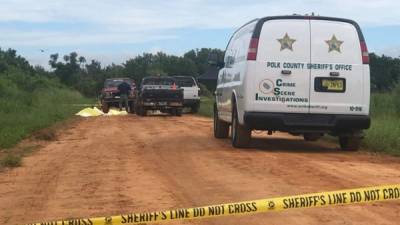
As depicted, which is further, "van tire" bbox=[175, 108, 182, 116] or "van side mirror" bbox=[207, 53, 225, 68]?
"van tire" bbox=[175, 108, 182, 116]

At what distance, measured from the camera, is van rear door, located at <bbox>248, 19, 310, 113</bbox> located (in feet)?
43.0

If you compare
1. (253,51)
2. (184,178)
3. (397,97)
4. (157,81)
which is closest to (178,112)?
(157,81)

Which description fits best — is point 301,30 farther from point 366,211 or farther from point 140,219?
point 140,219

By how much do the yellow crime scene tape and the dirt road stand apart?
63 cm

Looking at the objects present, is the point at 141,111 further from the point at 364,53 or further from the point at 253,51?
the point at 364,53

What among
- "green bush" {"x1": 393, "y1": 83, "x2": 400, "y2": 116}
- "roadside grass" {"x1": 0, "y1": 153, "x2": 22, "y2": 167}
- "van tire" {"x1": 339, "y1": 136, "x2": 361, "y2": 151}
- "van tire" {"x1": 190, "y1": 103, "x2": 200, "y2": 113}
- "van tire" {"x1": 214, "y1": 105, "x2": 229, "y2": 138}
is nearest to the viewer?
"roadside grass" {"x1": 0, "y1": 153, "x2": 22, "y2": 167}

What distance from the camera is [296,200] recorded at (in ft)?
20.1

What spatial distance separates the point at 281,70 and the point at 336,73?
3.35ft

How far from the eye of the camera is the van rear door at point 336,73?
1315 cm

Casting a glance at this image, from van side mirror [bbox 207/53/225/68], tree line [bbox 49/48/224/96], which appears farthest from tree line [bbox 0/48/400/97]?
van side mirror [bbox 207/53/225/68]

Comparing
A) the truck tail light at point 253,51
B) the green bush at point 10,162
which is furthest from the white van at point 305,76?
the green bush at point 10,162

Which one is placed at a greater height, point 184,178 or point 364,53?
point 364,53

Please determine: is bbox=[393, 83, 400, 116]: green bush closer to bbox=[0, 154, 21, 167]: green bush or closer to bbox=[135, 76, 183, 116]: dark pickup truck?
bbox=[135, 76, 183, 116]: dark pickup truck

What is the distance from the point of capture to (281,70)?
43.0 feet
